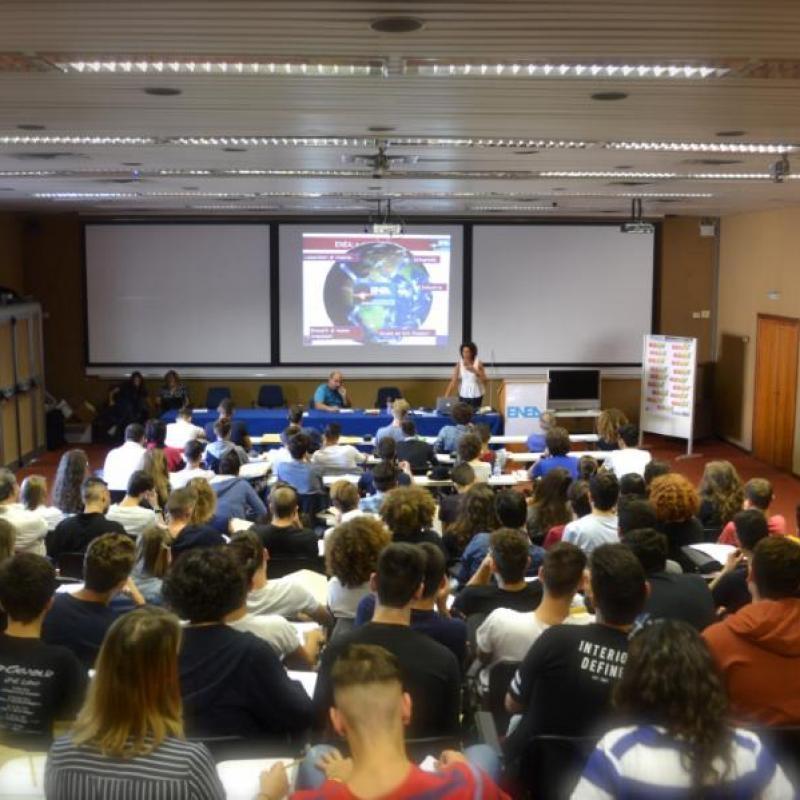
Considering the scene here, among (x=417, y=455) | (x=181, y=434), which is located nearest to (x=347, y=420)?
(x=181, y=434)

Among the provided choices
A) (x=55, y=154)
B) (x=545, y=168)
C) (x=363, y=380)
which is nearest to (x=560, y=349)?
(x=363, y=380)

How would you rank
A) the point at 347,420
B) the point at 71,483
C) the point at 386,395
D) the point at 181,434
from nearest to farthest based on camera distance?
the point at 71,483, the point at 181,434, the point at 347,420, the point at 386,395

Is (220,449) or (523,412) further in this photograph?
(523,412)

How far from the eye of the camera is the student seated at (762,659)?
3012mm

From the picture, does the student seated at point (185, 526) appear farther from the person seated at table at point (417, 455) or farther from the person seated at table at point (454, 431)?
the person seated at table at point (454, 431)

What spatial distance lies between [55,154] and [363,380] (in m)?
7.55

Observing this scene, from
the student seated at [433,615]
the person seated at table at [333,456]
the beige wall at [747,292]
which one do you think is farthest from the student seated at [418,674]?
the beige wall at [747,292]

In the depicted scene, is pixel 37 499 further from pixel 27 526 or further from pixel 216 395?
pixel 216 395

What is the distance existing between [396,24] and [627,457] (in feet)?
17.9

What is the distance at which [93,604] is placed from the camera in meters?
3.69

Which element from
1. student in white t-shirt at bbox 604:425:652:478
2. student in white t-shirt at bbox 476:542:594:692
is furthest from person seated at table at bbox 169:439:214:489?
student in white t-shirt at bbox 476:542:594:692

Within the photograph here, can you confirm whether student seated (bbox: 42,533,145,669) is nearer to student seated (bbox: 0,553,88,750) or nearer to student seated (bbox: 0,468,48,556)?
student seated (bbox: 0,553,88,750)

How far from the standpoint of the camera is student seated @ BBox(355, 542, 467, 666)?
347 centimetres

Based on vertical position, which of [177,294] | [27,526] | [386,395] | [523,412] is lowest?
[523,412]
